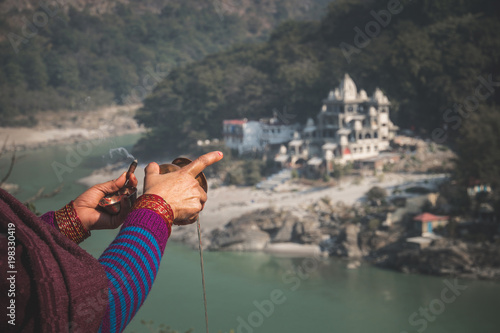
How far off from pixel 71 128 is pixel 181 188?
1009 inches

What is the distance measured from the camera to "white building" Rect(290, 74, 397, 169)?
14.0 m

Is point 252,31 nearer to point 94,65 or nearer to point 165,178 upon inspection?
point 94,65

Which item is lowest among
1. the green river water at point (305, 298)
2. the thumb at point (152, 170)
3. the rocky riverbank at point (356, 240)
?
the green river water at point (305, 298)

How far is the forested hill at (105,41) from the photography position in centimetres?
2703

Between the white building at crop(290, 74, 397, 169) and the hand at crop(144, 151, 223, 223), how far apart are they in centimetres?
1259

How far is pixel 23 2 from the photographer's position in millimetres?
34344

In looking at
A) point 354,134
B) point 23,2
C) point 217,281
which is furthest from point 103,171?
point 23,2

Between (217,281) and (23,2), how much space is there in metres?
30.1

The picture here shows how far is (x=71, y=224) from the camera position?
Result: 100cm

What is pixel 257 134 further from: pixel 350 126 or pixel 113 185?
pixel 113 185

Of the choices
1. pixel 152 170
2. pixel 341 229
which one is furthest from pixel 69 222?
pixel 341 229

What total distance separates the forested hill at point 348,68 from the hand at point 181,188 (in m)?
13.5

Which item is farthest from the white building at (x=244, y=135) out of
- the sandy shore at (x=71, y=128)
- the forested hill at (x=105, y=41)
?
the sandy shore at (x=71, y=128)

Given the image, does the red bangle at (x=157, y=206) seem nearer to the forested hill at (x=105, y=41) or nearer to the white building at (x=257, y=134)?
the white building at (x=257, y=134)
